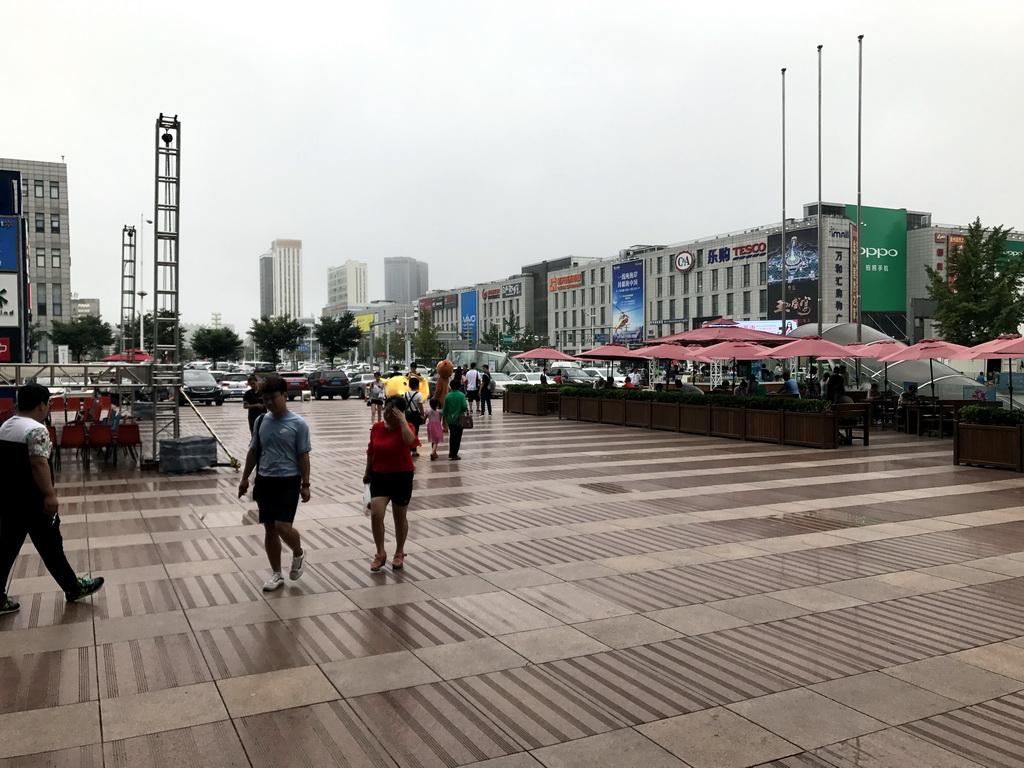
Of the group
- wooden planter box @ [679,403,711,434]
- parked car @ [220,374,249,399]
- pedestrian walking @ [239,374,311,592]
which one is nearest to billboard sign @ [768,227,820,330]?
parked car @ [220,374,249,399]

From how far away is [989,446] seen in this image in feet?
45.9

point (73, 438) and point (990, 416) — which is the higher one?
point (990, 416)

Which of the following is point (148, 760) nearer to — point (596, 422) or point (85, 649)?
point (85, 649)

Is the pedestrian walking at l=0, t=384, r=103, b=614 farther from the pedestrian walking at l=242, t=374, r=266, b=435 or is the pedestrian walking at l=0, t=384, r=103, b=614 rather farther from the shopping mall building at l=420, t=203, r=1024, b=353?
the shopping mall building at l=420, t=203, r=1024, b=353

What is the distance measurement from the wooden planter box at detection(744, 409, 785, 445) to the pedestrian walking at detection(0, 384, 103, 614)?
1485cm

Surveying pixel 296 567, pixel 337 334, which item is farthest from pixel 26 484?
pixel 337 334

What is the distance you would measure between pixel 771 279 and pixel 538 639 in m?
72.9

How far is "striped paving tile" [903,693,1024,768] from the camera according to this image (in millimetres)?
4004

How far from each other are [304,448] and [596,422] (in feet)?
59.8

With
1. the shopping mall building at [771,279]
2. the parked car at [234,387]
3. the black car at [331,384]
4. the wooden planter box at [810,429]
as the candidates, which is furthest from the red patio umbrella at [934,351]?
the shopping mall building at [771,279]

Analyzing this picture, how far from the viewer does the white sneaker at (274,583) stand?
6707 millimetres

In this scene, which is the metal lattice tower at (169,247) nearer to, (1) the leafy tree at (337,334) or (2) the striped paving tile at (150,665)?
(2) the striped paving tile at (150,665)

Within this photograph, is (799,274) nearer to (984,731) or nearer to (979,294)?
(979,294)

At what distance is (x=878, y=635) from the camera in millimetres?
5727
